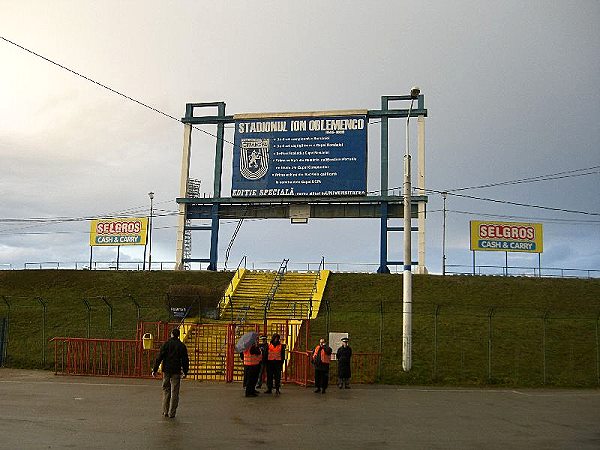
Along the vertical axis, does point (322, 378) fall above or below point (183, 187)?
below

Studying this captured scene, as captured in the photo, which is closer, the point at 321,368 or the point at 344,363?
the point at 321,368

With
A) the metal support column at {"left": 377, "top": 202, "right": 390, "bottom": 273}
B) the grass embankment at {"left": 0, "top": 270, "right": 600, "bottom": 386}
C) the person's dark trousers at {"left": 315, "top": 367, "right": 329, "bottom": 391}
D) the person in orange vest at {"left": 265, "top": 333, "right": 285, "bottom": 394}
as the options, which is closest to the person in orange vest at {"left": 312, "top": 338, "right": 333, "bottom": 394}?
the person's dark trousers at {"left": 315, "top": 367, "right": 329, "bottom": 391}

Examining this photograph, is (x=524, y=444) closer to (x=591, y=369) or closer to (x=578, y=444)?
(x=578, y=444)

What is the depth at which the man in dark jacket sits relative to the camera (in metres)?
13.6

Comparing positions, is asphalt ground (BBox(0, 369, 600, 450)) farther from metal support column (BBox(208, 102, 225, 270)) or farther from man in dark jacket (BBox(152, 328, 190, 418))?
metal support column (BBox(208, 102, 225, 270))

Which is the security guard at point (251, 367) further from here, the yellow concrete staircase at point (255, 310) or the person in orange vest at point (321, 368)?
the yellow concrete staircase at point (255, 310)

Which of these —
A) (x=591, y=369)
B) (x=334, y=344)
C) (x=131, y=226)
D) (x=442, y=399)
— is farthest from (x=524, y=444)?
(x=131, y=226)

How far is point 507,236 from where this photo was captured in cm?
5000

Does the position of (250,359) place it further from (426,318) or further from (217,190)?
(217,190)

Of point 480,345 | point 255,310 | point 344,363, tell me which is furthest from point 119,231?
point 344,363

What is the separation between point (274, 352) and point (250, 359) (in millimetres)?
1076

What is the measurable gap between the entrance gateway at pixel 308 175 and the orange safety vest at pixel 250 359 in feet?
85.9

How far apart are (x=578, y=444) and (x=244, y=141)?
3621 cm

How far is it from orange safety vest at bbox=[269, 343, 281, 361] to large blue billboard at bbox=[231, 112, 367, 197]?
83.3ft
